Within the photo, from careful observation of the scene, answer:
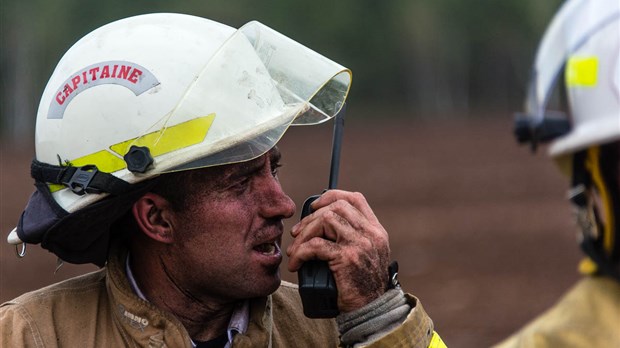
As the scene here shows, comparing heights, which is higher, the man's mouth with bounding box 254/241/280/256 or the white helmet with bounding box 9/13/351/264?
the white helmet with bounding box 9/13/351/264

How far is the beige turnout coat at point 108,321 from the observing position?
3.34m

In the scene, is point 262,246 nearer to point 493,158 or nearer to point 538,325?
point 538,325

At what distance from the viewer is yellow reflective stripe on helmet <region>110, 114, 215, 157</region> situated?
3.29 metres

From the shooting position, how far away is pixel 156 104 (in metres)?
3.32

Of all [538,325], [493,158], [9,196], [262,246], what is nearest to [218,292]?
[262,246]

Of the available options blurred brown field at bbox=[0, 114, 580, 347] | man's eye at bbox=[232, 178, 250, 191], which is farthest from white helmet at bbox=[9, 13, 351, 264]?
blurred brown field at bbox=[0, 114, 580, 347]

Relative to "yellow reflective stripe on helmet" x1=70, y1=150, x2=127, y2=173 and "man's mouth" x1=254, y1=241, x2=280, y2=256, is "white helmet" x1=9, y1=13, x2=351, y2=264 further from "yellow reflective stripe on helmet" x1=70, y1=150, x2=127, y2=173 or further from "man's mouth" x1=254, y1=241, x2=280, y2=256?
"man's mouth" x1=254, y1=241, x2=280, y2=256

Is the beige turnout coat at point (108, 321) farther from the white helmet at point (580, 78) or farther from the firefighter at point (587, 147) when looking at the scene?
the white helmet at point (580, 78)

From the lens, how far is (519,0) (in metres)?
62.1

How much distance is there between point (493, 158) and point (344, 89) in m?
24.4

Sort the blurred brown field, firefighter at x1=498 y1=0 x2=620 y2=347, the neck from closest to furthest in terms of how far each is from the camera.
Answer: the neck, firefighter at x1=498 y1=0 x2=620 y2=347, the blurred brown field

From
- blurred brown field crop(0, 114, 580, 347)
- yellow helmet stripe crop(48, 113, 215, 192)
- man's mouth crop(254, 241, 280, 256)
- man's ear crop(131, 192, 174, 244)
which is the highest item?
yellow helmet stripe crop(48, 113, 215, 192)

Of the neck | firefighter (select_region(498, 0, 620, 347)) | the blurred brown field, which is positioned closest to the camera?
the neck

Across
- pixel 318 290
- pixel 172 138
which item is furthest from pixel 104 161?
pixel 318 290
